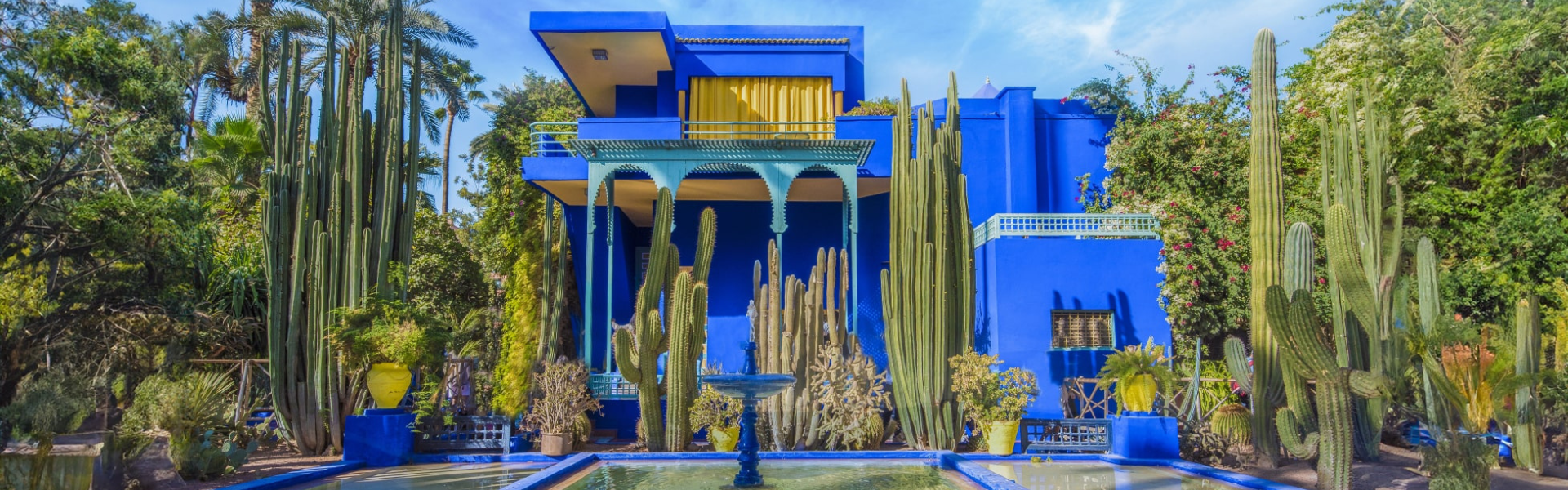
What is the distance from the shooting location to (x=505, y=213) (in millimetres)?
17688

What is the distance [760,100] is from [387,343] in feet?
29.8

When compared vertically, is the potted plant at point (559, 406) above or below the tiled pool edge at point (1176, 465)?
above

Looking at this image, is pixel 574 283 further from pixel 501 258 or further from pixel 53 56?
pixel 53 56

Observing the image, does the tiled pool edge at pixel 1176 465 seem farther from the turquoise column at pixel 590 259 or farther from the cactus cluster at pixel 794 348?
the turquoise column at pixel 590 259

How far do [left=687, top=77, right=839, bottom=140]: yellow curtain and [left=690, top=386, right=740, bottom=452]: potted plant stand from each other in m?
7.29

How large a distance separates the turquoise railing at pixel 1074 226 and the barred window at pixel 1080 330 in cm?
108

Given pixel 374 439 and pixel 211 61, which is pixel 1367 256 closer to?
pixel 374 439

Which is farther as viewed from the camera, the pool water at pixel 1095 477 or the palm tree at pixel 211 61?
the palm tree at pixel 211 61

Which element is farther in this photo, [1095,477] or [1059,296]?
[1059,296]

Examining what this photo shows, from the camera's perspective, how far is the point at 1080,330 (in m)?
12.9

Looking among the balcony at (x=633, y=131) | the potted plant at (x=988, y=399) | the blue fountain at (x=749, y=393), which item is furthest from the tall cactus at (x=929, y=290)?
the balcony at (x=633, y=131)

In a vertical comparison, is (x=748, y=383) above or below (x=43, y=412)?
above

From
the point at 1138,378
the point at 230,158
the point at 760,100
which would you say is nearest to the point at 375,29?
the point at 230,158

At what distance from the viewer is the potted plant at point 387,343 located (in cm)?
973
